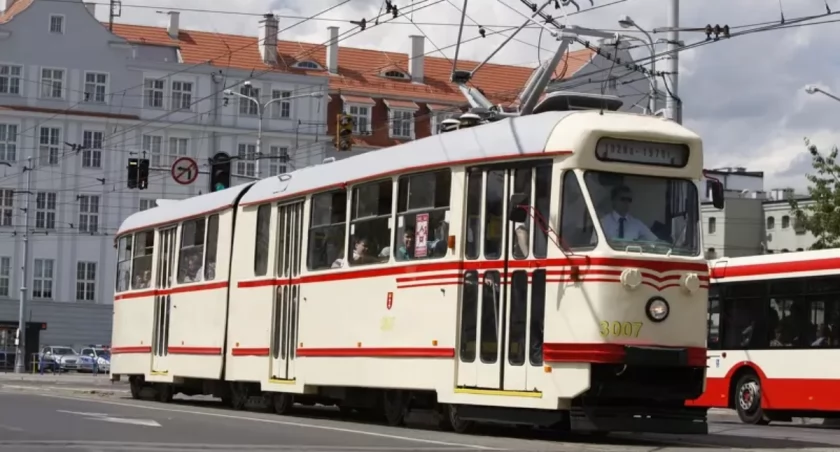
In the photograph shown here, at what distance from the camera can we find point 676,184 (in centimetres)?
1794

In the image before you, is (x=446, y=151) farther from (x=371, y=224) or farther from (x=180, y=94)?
(x=180, y=94)

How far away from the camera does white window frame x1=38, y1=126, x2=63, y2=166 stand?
77500 millimetres

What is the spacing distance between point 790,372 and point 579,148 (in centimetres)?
1048

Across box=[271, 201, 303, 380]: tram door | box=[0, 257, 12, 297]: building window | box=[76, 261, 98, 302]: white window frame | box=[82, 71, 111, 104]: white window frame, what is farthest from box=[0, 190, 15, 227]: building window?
box=[271, 201, 303, 380]: tram door

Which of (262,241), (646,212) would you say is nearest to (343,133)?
(262,241)

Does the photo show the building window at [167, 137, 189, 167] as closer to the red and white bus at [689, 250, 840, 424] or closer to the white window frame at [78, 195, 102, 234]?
the white window frame at [78, 195, 102, 234]

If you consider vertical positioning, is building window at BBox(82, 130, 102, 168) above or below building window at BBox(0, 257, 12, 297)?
above

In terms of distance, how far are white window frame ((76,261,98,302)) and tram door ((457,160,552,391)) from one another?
62.9 m

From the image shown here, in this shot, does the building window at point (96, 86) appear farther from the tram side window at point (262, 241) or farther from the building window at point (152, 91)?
the tram side window at point (262, 241)

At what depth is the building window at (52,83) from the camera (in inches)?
3056

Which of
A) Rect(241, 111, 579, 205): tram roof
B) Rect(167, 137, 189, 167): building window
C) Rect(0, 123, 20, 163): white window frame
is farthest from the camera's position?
Rect(167, 137, 189, 167): building window

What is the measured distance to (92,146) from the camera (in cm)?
7800

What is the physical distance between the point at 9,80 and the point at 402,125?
70.6 feet

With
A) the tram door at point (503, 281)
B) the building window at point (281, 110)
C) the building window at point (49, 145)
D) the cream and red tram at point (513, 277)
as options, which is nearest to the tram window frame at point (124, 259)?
the cream and red tram at point (513, 277)
